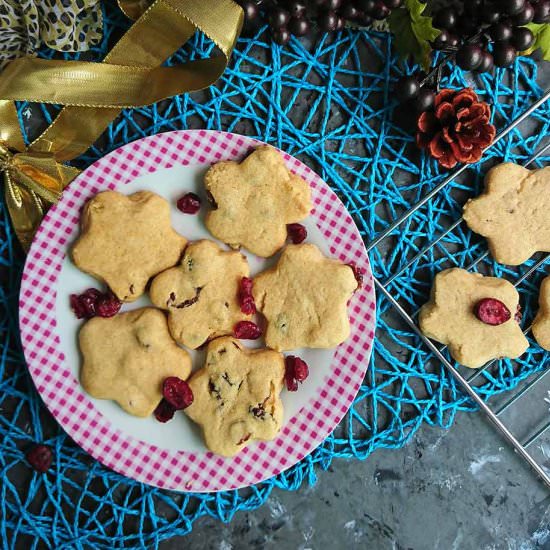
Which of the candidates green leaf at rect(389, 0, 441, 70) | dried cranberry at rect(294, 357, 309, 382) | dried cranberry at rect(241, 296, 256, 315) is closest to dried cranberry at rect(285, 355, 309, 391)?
dried cranberry at rect(294, 357, 309, 382)

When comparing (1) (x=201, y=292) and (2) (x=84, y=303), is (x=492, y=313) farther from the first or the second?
(2) (x=84, y=303)

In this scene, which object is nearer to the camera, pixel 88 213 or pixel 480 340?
pixel 88 213

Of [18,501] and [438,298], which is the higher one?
[438,298]

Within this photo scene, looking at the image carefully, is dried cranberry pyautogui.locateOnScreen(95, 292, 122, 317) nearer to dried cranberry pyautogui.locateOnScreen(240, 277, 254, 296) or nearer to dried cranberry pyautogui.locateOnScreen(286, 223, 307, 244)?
dried cranberry pyautogui.locateOnScreen(240, 277, 254, 296)

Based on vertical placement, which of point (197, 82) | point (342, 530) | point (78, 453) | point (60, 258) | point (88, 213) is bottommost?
point (342, 530)

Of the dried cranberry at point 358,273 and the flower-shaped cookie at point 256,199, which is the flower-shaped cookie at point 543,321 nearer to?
the dried cranberry at point 358,273

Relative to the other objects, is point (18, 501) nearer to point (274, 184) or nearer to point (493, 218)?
point (274, 184)

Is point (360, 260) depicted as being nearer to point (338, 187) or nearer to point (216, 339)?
point (338, 187)

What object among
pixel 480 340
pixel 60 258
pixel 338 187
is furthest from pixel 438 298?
pixel 60 258
